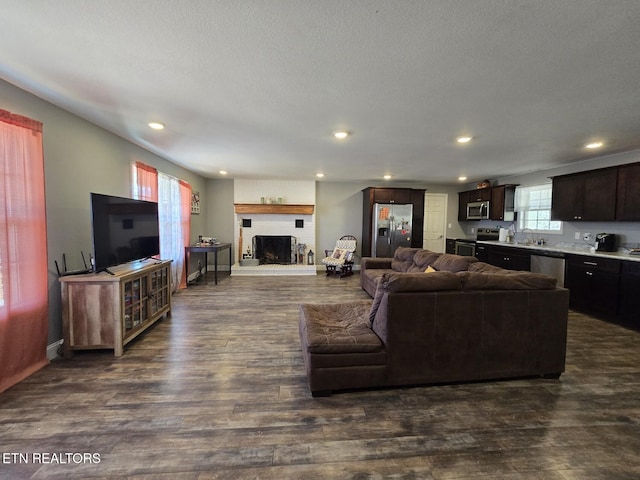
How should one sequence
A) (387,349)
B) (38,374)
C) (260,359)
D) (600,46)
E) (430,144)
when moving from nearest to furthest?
(600,46) → (387,349) → (38,374) → (260,359) → (430,144)

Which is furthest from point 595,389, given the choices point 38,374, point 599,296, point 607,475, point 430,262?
point 38,374

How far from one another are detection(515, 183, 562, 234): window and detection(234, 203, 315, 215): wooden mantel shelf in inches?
184

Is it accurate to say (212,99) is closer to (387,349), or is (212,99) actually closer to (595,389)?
(387,349)

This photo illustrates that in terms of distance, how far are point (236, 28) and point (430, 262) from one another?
355cm

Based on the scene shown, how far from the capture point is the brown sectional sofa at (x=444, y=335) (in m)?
2.08

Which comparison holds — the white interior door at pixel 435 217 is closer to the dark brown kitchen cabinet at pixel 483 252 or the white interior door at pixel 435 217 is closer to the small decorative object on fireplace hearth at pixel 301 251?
the dark brown kitchen cabinet at pixel 483 252

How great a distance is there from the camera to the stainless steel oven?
6.34 meters

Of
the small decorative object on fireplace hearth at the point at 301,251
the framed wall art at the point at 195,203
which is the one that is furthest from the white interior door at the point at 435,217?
the framed wall art at the point at 195,203

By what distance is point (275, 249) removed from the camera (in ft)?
23.6

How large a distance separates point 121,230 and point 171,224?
1.78 meters

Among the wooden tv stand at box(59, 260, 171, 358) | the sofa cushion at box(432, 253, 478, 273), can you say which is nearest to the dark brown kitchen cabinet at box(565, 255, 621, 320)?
the sofa cushion at box(432, 253, 478, 273)

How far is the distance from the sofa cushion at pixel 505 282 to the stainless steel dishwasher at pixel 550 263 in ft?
8.93

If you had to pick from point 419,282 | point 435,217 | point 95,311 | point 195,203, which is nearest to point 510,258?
point 435,217

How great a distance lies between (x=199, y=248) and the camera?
5.36 m
